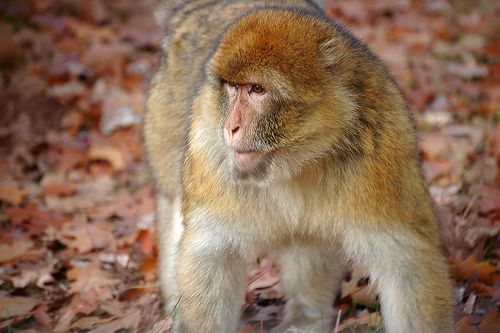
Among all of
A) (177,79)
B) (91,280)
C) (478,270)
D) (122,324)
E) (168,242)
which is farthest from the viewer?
(91,280)

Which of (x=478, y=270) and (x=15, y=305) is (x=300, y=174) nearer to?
(x=478, y=270)

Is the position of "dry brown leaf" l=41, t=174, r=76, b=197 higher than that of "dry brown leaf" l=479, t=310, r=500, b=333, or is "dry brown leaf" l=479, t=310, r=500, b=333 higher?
"dry brown leaf" l=479, t=310, r=500, b=333

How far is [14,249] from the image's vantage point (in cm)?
759

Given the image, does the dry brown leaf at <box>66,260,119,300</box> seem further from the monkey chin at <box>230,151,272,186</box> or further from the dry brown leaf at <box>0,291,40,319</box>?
the monkey chin at <box>230,151,272,186</box>

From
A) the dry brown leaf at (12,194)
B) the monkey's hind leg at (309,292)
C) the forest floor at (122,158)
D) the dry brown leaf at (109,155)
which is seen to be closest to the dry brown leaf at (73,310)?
the forest floor at (122,158)

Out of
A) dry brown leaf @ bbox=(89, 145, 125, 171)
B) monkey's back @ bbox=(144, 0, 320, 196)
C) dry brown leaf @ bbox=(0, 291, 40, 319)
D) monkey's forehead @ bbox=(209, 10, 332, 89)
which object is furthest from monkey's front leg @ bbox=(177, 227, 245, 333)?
dry brown leaf @ bbox=(89, 145, 125, 171)

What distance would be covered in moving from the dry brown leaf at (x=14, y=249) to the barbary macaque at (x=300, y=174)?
2.46 meters

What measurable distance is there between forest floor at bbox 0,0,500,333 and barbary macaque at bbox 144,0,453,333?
523 mm

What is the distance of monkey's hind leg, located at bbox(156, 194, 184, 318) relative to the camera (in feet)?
20.9

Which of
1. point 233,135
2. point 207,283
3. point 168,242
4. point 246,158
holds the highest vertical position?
point 233,135

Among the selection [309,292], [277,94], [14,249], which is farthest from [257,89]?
[14,249]

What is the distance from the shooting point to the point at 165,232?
267 inches

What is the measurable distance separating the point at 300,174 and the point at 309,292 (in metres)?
1.65

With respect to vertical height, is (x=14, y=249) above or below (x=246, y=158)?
below
